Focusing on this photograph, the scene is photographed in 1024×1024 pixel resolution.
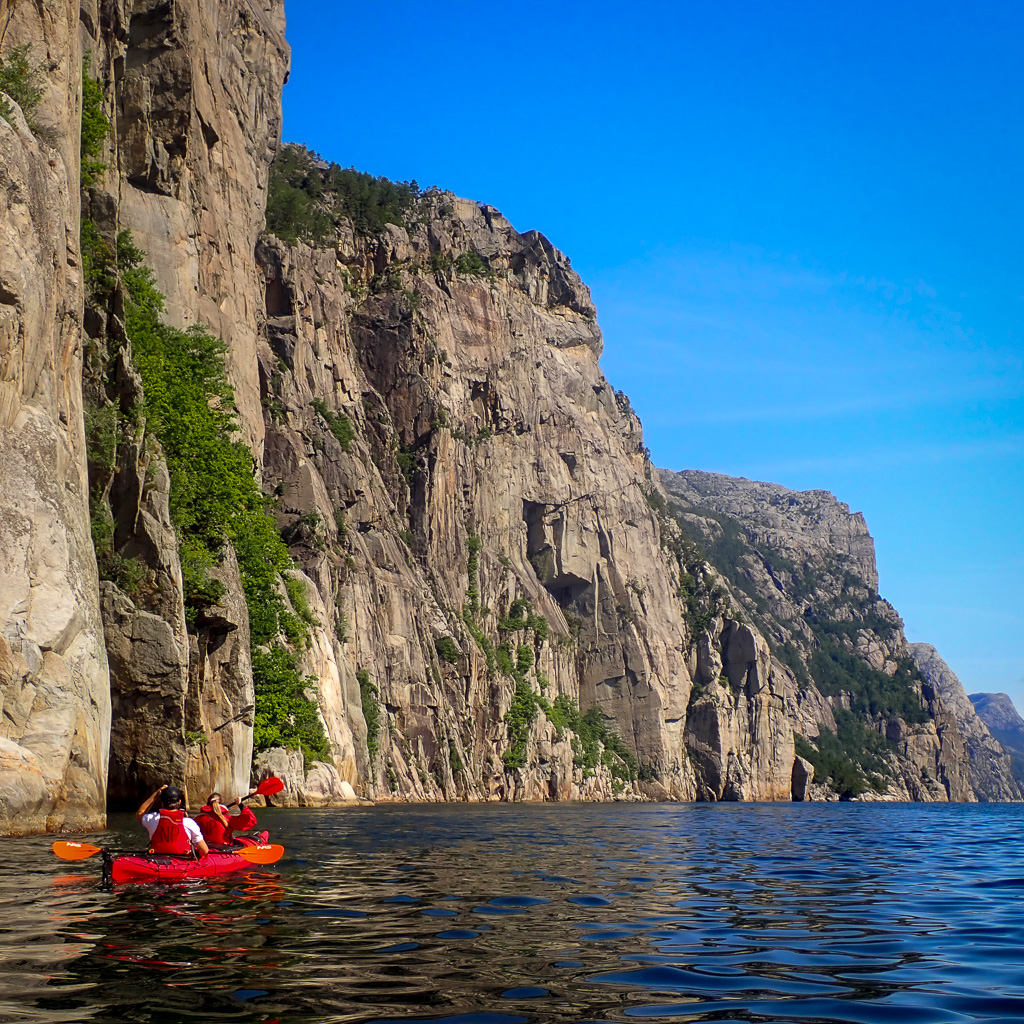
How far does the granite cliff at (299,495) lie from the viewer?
23.7m

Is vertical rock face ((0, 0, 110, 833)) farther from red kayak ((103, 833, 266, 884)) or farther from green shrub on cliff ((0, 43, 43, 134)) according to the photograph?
red kayak ((103, 833, 266, 884))

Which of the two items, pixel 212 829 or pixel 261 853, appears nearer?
pixel 261 853

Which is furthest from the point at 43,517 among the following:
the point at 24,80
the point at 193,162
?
the point at 193,162

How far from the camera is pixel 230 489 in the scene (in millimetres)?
39719

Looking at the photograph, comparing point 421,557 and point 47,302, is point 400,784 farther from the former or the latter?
point 47,302

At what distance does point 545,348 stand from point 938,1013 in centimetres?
10667

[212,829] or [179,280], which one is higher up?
[179,280]

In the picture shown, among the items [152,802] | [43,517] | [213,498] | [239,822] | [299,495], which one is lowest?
[239,822]

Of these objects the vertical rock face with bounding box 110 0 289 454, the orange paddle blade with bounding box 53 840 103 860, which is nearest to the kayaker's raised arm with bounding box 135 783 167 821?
the orange paddle blade with bounding box 53 840 103 860

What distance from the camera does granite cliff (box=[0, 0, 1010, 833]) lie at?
23.7m

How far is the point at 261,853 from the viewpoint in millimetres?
17047

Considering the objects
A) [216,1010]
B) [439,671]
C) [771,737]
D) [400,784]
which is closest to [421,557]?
[439,671]

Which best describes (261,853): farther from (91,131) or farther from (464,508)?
(464,508)

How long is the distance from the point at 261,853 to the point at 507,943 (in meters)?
8.05
